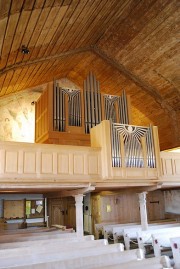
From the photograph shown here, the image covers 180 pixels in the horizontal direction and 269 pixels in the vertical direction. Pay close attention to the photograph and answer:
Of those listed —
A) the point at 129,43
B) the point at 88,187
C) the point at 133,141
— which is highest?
the point at 129,43

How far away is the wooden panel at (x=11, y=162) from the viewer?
7.46 metres

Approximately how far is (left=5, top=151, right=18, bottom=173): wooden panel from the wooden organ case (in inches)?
118

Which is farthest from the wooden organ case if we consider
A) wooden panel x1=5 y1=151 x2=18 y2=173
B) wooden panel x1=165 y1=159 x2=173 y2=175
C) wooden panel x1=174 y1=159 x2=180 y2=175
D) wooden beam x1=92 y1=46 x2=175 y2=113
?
wooden panel x1=5 y1=151 x2=18 y2=173

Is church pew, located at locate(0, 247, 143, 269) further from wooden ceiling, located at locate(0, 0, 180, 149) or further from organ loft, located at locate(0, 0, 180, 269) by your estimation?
wooden ceiling, located at locate(0, 0, 180, 149)

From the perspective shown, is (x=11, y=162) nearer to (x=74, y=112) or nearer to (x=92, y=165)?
(x=92, y=165)

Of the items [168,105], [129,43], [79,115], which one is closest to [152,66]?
[129,43]

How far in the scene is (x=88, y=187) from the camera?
8672 mm

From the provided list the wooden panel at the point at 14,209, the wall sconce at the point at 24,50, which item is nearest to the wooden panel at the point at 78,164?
the wall sconce at the point at 24,50

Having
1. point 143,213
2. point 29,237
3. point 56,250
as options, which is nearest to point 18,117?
point 29,237

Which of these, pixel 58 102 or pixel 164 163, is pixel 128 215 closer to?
pixel 164 163

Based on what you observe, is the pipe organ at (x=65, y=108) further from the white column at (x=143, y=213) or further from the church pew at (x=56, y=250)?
the church pew at (x=56, y=250)

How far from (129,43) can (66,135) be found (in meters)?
4.61

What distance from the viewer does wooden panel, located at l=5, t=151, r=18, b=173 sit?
7461mm

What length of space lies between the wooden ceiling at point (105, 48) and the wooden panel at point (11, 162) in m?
3.04
